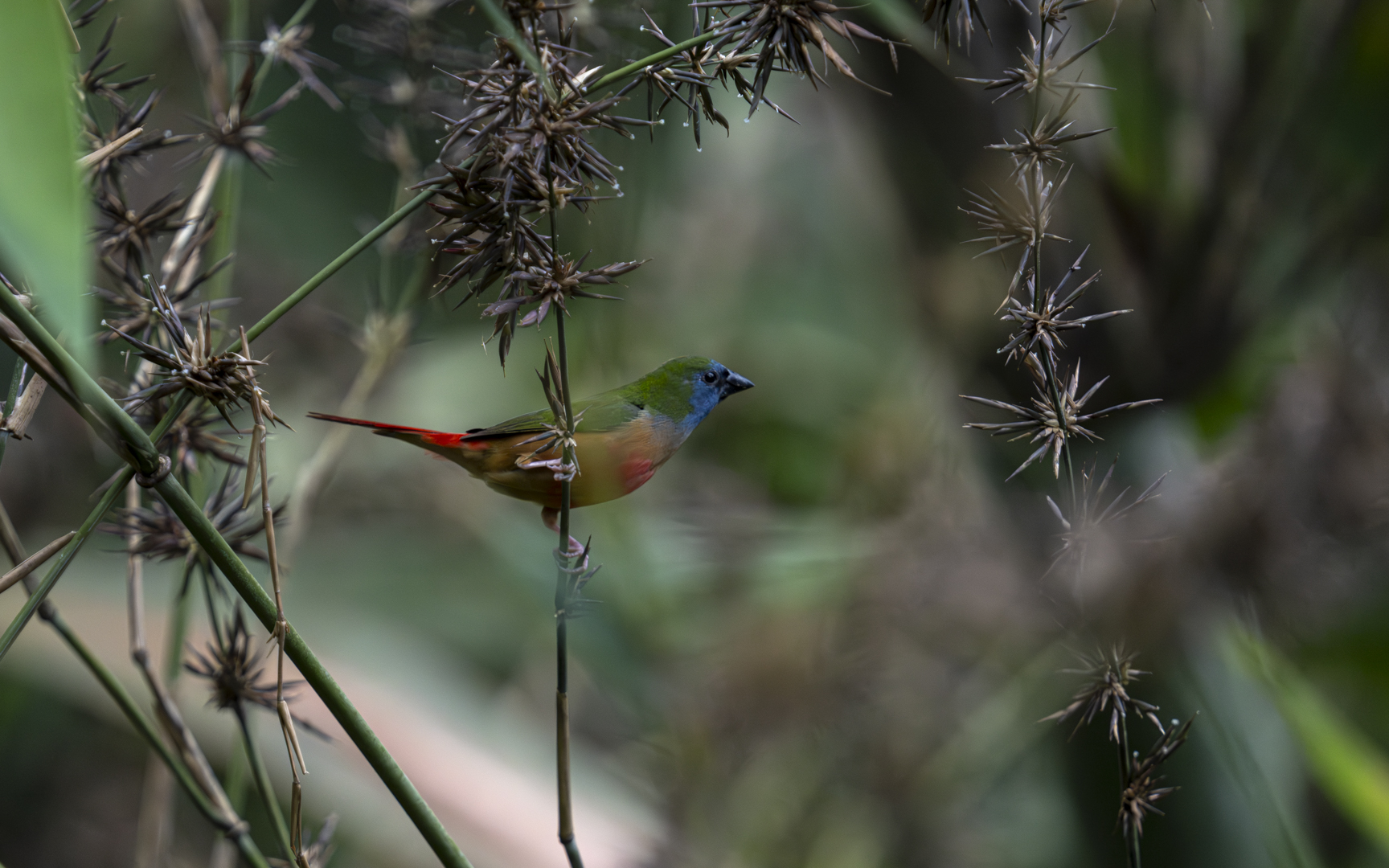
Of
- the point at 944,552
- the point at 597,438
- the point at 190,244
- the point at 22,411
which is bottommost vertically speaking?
the point at 22,411

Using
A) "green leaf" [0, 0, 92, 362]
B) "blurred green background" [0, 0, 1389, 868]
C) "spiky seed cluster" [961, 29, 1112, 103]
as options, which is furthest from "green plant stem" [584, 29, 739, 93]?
"blurred green background" [0, 0, 1389, 868]

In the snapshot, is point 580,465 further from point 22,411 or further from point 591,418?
point 22,411

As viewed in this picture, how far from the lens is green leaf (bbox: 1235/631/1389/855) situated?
1.09 metres

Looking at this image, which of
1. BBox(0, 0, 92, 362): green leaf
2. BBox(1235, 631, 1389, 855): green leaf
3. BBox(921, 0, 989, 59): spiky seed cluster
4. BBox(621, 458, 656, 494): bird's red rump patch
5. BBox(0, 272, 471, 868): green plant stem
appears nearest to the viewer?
BBox(0, 0, 92, 362): green leaf

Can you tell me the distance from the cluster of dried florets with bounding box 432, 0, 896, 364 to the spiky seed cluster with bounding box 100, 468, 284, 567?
0.73 feet

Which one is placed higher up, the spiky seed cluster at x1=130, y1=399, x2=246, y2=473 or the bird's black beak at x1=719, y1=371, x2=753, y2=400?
the bird's black beak at x1=719, y1=371, x2=753, y2=400

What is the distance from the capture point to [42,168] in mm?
191

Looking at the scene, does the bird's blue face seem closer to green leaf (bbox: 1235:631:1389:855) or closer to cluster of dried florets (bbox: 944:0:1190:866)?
cluster of dried florets (bbox: 944:0:1190:866)

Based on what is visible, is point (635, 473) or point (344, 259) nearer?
point (344, 259)

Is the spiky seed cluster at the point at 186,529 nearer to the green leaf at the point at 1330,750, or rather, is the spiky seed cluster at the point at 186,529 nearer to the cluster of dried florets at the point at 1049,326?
the cluster of dried florets at the point at 1049,326

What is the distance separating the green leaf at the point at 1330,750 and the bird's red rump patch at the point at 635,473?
817 millimetres

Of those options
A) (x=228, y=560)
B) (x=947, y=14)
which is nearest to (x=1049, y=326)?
(x=947, y=14)

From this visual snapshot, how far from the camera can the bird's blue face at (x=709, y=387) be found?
2.34 ft

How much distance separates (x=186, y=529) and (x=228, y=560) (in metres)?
0.20
